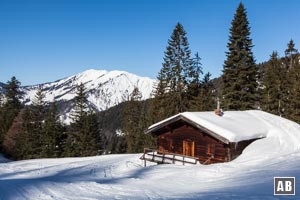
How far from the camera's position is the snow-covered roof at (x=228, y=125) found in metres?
21.6

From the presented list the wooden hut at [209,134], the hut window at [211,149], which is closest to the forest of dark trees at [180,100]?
the wooden hut at [209,134]

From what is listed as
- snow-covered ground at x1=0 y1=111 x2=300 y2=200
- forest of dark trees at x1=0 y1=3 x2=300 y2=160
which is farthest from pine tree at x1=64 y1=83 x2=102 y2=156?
snow-covered ground at x1=0 y1=111 x2=300 y2=200

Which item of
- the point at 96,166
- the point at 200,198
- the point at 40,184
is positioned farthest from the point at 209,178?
the point at 96,166

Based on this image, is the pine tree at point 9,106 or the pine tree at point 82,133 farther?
the pine tree at point 9,106

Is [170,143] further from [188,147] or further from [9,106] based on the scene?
[9,106]

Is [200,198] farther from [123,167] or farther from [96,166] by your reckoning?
[96,166]

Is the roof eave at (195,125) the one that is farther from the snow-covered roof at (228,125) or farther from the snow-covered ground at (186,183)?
the snow-covered ground at (186,183)

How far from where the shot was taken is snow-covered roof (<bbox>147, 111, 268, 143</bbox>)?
849 inches

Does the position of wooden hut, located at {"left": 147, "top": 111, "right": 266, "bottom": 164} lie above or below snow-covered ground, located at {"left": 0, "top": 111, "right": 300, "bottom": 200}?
above

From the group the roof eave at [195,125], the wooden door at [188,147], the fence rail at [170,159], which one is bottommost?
the fence rail at [170,159]

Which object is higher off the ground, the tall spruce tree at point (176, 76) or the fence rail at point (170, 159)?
the tall spruce tree at point (176, 76)

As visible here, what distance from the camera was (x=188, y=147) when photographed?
25.0 metres

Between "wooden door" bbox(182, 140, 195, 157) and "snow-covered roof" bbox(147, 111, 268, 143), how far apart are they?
227 cm

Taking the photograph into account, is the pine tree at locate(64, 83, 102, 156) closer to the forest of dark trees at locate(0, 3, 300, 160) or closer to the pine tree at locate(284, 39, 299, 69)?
the forest of dark trees at locate(0, 3, 300, 160)
